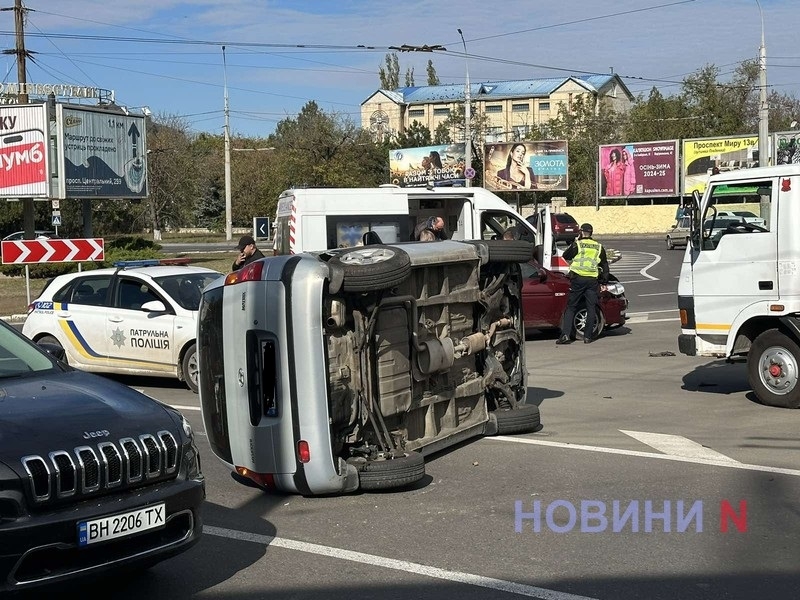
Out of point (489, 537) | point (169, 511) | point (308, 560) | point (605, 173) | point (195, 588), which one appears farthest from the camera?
point (605, 173)

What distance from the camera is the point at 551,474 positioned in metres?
7.86

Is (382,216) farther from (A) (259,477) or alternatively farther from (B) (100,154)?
(B) (100,154)

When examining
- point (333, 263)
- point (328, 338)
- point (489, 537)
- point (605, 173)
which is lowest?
point (489, 537)

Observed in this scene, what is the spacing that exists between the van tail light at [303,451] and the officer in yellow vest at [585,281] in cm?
993

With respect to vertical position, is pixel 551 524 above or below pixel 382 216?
below


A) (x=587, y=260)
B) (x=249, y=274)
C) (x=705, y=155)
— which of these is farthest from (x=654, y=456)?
(x=705, y=155)

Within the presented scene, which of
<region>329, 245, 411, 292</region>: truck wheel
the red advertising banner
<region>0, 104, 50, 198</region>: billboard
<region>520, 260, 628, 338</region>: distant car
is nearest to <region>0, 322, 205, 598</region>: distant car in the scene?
<region>329, 245, 411, 292</region>: truck wheel

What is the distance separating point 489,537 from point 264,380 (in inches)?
76.2

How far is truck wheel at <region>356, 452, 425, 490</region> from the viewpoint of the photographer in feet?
23.6

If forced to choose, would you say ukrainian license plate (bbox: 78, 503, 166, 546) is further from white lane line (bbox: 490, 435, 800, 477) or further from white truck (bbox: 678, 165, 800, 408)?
white truck (bbox: 678, 165, 800, 408)

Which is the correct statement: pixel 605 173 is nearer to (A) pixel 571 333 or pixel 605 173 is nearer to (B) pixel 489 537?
(A) pixel 571 333

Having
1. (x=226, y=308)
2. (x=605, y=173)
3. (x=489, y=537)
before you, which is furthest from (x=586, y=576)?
(x=605, y=173)

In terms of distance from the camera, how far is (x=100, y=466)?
15.5 feet

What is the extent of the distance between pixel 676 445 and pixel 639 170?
63358 millimetres
